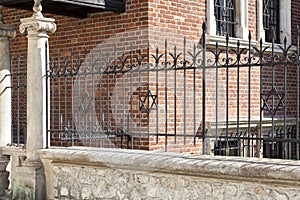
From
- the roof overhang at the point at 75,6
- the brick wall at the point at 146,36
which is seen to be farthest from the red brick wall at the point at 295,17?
the roof overhang at the point at 75,6

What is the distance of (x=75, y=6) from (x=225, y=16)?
121 inches

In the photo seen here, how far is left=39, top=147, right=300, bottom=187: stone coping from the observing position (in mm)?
4777

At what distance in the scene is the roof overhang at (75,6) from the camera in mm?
8406

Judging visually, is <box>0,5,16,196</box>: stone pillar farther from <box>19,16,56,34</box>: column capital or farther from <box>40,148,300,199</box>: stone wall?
<box>40,148,300,199</box>: stone wall

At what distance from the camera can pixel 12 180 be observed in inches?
293

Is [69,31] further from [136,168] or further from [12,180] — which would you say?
[136,168]

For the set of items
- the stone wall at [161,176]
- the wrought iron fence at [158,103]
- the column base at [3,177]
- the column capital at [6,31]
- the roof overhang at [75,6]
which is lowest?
the column base at [3,177]

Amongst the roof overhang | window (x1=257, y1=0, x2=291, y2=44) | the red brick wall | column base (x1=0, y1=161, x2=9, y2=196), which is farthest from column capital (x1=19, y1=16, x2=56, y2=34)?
the red brick wall

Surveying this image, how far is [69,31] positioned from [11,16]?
1837 mm

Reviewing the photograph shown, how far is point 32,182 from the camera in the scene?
6996mm

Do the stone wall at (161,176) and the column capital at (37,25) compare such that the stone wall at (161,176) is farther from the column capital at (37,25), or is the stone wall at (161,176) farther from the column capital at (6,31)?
the column capital at (6,31)

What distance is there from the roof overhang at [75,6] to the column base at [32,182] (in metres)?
2.65

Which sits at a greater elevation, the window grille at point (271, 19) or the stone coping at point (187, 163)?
the window grille at point (271, 19)

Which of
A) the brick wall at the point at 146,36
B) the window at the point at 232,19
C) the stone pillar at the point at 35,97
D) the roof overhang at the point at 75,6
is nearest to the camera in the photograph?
the stone pillar at the point at 35,97
